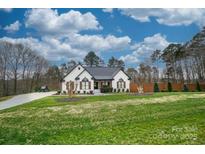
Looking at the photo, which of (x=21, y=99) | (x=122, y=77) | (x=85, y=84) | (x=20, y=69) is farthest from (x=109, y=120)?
(x=20, y=69)

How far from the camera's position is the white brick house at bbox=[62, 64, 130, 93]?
650 centimetres

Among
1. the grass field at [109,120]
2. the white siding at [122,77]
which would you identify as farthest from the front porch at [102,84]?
the grass field at [109,120]

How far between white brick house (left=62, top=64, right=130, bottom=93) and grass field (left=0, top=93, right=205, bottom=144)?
334mm

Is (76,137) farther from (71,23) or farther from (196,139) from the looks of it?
(71,23)

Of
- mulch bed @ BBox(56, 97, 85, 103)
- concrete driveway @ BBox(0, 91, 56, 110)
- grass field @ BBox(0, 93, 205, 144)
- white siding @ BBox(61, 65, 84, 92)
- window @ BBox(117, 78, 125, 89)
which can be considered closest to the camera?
grass field @ BBox(0, 93, 205, 144)

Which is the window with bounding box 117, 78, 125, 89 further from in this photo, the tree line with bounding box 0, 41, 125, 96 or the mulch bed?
the mulch bed

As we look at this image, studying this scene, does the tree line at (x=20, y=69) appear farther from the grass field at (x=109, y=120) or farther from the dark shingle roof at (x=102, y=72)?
the dark shingle roof at (x=102, y=72)

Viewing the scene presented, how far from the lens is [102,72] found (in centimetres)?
693

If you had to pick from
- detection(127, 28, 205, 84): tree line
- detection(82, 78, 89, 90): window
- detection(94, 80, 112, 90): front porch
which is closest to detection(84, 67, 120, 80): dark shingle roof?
detection(94, 80, 112, 90): front porch

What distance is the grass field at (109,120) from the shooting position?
4.78 metres

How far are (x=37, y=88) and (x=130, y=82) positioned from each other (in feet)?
6.65

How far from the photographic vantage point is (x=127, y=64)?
6094mm

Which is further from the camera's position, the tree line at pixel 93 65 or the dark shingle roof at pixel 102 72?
the dark shingle roof at pixel 102 72

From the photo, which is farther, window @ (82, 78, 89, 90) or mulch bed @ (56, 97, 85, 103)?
window @ (82, 78, 89, 90)
